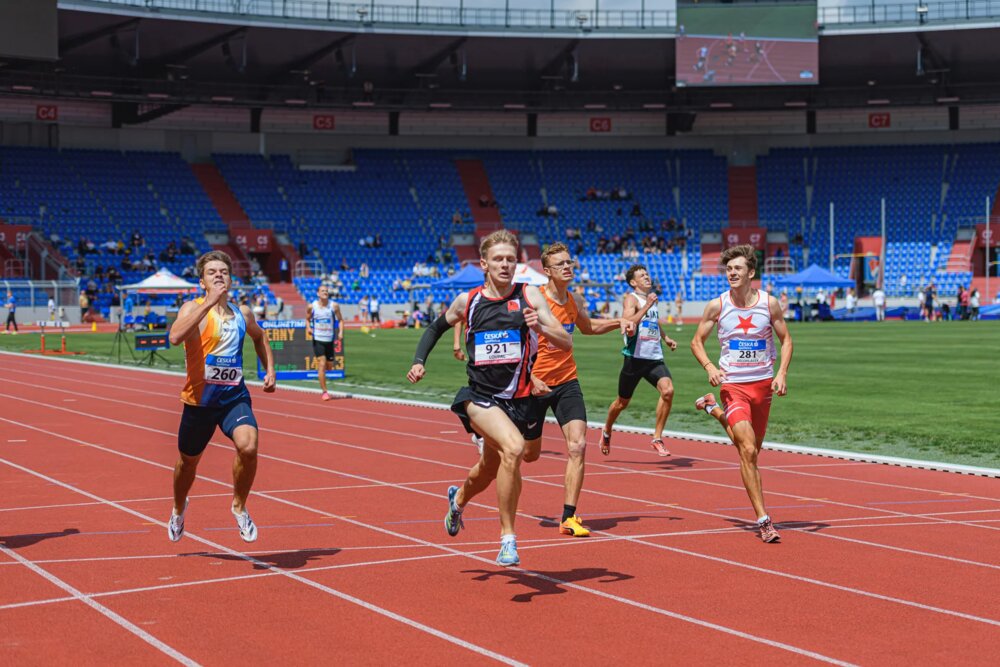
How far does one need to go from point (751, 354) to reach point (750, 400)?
347 millimetres

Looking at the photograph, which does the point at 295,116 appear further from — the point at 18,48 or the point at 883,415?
the point at 883,415

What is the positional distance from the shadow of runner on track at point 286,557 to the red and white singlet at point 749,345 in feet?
10.6

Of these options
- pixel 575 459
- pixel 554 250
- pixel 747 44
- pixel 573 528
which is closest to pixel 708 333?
pixel 554 250

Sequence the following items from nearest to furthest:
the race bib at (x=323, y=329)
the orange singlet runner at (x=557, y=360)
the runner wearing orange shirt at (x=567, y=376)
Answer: the runner wearing orange shirt at (x=567, y=376) < the orange singlet runner at (x=557, y=360) < the race bib at (x=323, y=329)

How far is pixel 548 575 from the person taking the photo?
24.6 feet

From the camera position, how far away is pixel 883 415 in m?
17.0

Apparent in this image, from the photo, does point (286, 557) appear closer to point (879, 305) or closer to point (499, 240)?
point (499, 240)

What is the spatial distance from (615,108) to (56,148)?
2856cm

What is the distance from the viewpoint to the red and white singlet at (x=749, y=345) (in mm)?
9141

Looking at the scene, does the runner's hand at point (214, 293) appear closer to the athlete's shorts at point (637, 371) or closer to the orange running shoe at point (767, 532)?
the orange running shoe at point (767, 532)

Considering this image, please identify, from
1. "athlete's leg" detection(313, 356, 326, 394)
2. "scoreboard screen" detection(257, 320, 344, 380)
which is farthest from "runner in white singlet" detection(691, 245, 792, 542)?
"scoreboard screen" detection(257, 320, 344, 380)

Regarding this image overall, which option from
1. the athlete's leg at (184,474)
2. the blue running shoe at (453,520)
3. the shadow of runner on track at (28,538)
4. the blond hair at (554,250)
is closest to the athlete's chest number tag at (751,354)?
the blond hair at (554,250)

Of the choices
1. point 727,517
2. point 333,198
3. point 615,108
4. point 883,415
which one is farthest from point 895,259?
point 727,517

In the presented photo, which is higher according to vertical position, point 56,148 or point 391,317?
point 56,148
